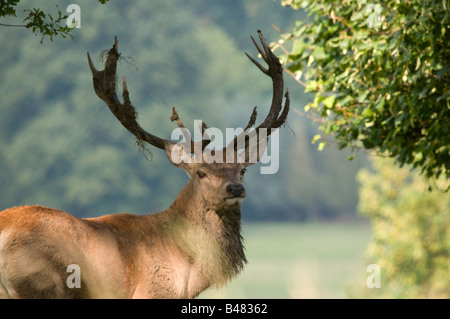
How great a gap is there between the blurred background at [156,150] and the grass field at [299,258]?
0.47 feet

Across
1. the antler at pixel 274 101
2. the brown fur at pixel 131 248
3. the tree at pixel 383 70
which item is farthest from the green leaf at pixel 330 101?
the brown fur at pixel 131 248

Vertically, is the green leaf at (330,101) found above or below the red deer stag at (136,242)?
above

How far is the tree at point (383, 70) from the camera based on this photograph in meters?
7.36

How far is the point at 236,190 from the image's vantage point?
6.30 m

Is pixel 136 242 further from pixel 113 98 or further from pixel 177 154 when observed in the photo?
pixel 113 98

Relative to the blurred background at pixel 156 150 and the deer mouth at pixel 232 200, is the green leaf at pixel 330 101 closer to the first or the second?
the deer mouth at pixel 232 200

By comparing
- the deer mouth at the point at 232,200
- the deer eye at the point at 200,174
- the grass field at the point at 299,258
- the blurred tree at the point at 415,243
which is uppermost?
the deer eye at the point at 200,174

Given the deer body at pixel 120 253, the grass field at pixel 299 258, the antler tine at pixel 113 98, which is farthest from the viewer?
the grass field at pixel 299 258

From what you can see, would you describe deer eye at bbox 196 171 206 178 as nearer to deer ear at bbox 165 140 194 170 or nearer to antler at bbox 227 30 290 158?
deer ear at bbox 165 140 194 170

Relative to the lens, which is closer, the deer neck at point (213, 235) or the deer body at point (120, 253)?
the deer body at point (120, 253)

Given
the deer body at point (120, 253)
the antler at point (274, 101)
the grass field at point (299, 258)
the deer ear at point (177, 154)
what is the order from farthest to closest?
the grass field at point (299, 258) < the antler at point (274, 101) < the deer ear at point (177, 154) < the deer body at point (120, 253)

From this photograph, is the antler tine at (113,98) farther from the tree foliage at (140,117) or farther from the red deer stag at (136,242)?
the tree foliage at (140,117)

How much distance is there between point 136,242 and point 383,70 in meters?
3.41

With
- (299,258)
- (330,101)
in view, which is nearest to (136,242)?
(330,101)
